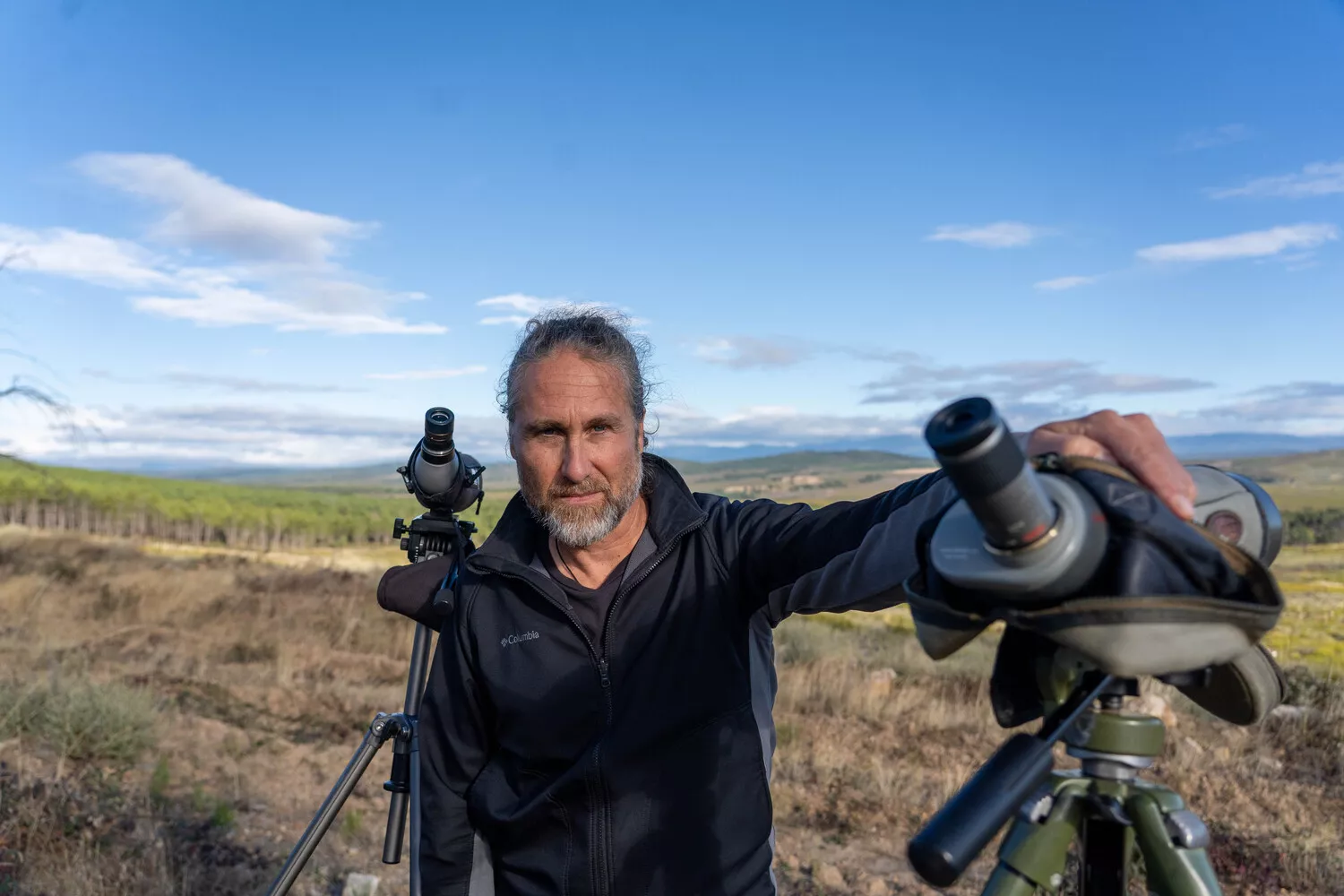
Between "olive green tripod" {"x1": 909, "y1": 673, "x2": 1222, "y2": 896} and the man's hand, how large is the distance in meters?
0.23

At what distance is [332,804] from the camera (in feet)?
8.99

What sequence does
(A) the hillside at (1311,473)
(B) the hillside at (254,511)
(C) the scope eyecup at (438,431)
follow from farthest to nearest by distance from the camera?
(A) the hillside at (1311,473)
(B) the hillside at (254,511)
(C) the scope eyecup at (438,431)

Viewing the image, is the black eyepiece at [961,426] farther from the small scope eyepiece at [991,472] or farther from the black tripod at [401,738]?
the black tripod at [401,738]

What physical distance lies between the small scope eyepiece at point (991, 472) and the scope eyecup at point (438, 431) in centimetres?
200

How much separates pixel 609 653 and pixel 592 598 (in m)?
0.18

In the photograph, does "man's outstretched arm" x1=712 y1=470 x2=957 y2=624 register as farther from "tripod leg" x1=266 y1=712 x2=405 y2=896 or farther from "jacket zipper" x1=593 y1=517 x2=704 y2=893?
"tripod leg" x1=266 y1=712 x2=405 y2=896

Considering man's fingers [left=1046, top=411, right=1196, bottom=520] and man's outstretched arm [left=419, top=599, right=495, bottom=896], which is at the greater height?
man's fingers [left=1046, top=411, right=1196, bottom=520]

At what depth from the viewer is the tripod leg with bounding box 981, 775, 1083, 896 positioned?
1007 mm

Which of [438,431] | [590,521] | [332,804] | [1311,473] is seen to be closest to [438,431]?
[438,431]

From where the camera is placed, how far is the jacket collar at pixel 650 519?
8.05 feet

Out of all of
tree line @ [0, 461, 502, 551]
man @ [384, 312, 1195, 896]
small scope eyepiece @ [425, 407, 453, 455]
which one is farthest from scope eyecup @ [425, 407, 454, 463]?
tree line @ [0, 461, 502, 551]

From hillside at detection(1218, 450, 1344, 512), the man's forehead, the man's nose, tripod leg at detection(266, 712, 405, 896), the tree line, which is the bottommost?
the tree line

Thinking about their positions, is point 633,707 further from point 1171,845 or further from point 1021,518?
point 1021,518

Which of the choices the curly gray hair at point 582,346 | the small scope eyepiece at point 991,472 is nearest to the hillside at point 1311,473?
the curly gray hair at point 582,346
